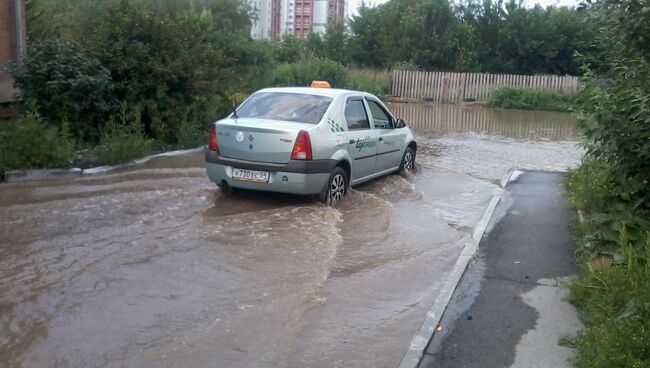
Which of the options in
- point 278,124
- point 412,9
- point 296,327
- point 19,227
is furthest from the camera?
point 412,9

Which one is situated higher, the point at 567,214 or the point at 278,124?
the point at 278,124

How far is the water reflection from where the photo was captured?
22812 millimetres

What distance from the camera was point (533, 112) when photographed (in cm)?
3247

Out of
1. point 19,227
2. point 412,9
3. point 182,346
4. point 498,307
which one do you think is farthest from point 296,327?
point 412,9

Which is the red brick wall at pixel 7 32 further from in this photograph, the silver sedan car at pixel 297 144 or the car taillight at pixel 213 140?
the car taillight at pixel 213 140

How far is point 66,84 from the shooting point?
12703 mm

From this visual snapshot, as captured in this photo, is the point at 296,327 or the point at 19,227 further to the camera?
the point at 19,227

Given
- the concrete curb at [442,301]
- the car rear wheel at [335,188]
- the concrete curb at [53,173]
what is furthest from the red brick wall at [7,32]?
the concrete curb at [442,301]

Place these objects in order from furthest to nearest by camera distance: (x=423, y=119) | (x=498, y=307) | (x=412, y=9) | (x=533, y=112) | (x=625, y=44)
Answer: (x=412, y=9)
(x=533, y=112)
(x=423, y=119)
(x=625, y=44)
(x=498, y=307)

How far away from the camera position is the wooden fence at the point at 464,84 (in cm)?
3628

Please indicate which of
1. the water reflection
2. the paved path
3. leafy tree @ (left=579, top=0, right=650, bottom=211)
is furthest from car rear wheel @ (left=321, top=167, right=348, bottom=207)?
the water reflection

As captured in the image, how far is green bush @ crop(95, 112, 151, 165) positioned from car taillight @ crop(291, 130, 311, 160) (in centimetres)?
406

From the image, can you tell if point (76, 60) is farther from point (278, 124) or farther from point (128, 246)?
point (128, 246)

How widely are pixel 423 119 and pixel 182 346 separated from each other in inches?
846
